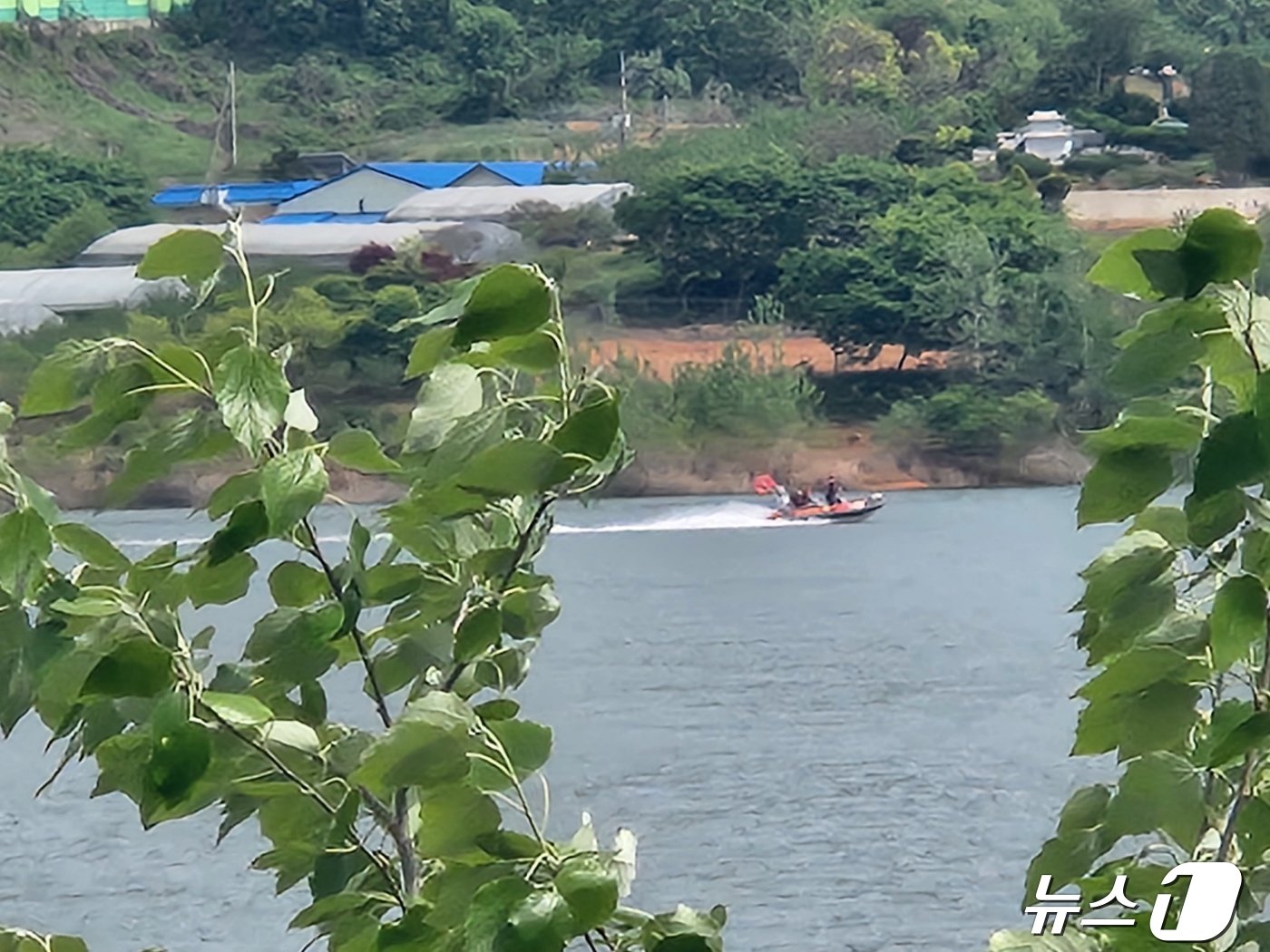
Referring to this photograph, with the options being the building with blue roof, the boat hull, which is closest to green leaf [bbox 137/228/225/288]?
the boat hull

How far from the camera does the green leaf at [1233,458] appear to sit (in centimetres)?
38

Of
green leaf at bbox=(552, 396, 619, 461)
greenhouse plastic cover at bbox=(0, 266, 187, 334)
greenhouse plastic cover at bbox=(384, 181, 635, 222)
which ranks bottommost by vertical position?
greenhouse plastic cover at bbox=(0, 266, 187, 334)

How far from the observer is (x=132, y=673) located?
1.25ft

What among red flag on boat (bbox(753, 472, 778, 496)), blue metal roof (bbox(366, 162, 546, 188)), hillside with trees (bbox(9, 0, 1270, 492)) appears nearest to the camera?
red flag on boat (bbox(753, 472, 778, 496))

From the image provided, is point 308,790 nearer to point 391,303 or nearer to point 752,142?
point 391,303

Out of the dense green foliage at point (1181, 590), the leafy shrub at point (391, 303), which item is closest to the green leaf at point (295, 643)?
the dense green foliage at point (1181, 590)

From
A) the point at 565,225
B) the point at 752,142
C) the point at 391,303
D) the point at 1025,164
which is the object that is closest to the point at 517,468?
the point at 391,303

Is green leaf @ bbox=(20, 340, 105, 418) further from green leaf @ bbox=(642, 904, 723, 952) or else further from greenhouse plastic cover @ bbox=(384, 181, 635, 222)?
greenhouse plastic cover @ bbox=(384, 181, 635, 222)

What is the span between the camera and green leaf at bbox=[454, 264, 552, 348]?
39 cm

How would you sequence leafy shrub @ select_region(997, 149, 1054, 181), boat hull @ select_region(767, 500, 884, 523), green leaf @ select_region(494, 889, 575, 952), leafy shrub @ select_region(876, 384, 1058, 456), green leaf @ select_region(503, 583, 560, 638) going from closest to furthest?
green leaf @ select_region(494, 889, 575, 952) < green leaf @ select_region(503, 583, 560, 638) < boat hull @ select_region(767, 500, 884, 523) < leafy shrub @ select_region(876, 384, 1058, 456) < leafy shrub @ select_region(997, 149, 1054, 181)

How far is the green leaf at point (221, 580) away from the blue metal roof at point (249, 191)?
49.2 ft

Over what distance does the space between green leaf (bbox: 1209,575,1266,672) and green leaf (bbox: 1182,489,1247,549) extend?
1cm

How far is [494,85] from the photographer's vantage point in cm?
1834

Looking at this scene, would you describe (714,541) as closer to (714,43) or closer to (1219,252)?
(714,43)
